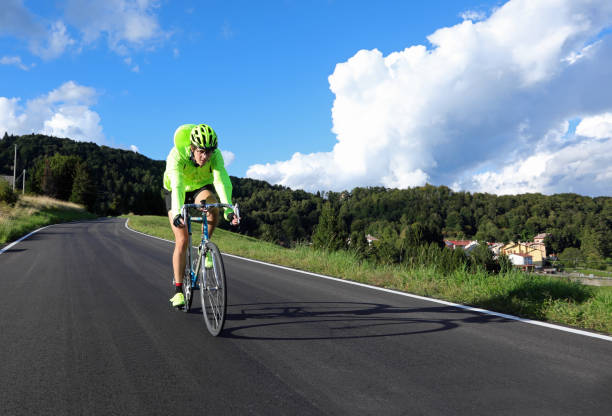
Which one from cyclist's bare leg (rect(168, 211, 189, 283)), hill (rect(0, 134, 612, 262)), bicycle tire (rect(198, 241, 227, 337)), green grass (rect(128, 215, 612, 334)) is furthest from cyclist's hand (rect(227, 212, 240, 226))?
hill (rect(0, 134, 612, 262))

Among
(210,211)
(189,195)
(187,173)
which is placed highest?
(187,173)

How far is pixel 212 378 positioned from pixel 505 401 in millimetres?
1945

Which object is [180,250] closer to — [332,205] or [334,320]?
[334,320]

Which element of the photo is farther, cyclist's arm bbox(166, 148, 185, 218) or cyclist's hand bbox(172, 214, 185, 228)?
cyclist's arm bbox(166, 148, 185, 218)

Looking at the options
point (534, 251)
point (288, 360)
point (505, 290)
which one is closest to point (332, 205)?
point (534, 251)

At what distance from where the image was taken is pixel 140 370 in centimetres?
290

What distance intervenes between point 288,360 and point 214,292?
3.93ft

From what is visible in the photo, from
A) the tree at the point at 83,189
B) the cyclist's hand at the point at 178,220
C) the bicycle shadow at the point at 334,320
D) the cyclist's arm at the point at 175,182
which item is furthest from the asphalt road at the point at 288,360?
the tree at the point at 83,189

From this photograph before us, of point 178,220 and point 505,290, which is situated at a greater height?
point 178,220

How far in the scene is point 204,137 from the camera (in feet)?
13.5

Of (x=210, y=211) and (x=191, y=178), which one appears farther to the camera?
(x=191, y=178)

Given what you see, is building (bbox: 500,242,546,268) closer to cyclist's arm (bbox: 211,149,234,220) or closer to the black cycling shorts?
the black cycling shorts

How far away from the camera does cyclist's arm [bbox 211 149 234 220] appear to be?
446cm

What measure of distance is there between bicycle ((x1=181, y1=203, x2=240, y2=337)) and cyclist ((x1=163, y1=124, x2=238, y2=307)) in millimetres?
87
